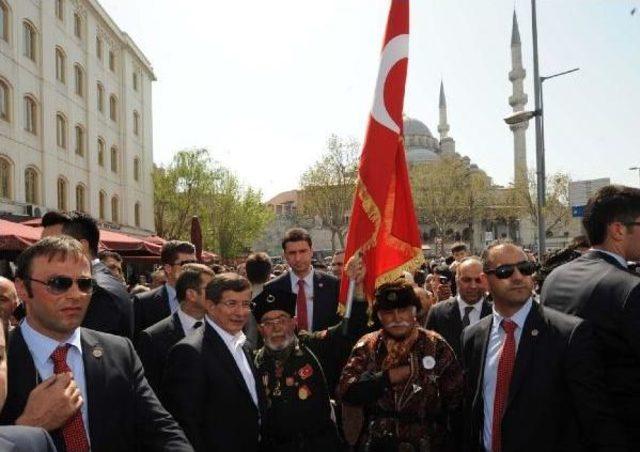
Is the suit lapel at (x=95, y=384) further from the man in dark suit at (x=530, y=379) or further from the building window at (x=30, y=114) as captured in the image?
the building window at (x=30, y=114)

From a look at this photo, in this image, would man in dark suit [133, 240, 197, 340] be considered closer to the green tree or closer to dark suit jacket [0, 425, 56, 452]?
dark suit jacket [0, 425, 56, 452]

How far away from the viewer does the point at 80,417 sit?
2.61 metres

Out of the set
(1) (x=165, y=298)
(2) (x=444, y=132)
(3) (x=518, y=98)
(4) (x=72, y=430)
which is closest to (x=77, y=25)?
(1) (x=165, y=298)

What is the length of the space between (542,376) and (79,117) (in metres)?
27.9

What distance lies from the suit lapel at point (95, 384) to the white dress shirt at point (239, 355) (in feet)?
3.50

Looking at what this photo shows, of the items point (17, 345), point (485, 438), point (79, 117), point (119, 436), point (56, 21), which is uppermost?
point (56, 21)

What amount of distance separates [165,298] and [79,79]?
81.1 ft

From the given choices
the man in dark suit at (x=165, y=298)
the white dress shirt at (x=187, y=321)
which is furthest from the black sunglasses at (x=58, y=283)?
the man in dark suit at (x=165, y=298)

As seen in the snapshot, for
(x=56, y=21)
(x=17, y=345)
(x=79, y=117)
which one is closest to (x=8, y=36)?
(x=56, y=21)

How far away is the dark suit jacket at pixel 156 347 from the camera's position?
4.72 meters

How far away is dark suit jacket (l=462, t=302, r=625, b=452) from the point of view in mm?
3027

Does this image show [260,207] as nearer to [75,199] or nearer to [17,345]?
[75,199]

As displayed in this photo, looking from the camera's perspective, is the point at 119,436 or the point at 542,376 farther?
the point at 542,376

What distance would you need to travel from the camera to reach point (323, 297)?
19.3 feet
